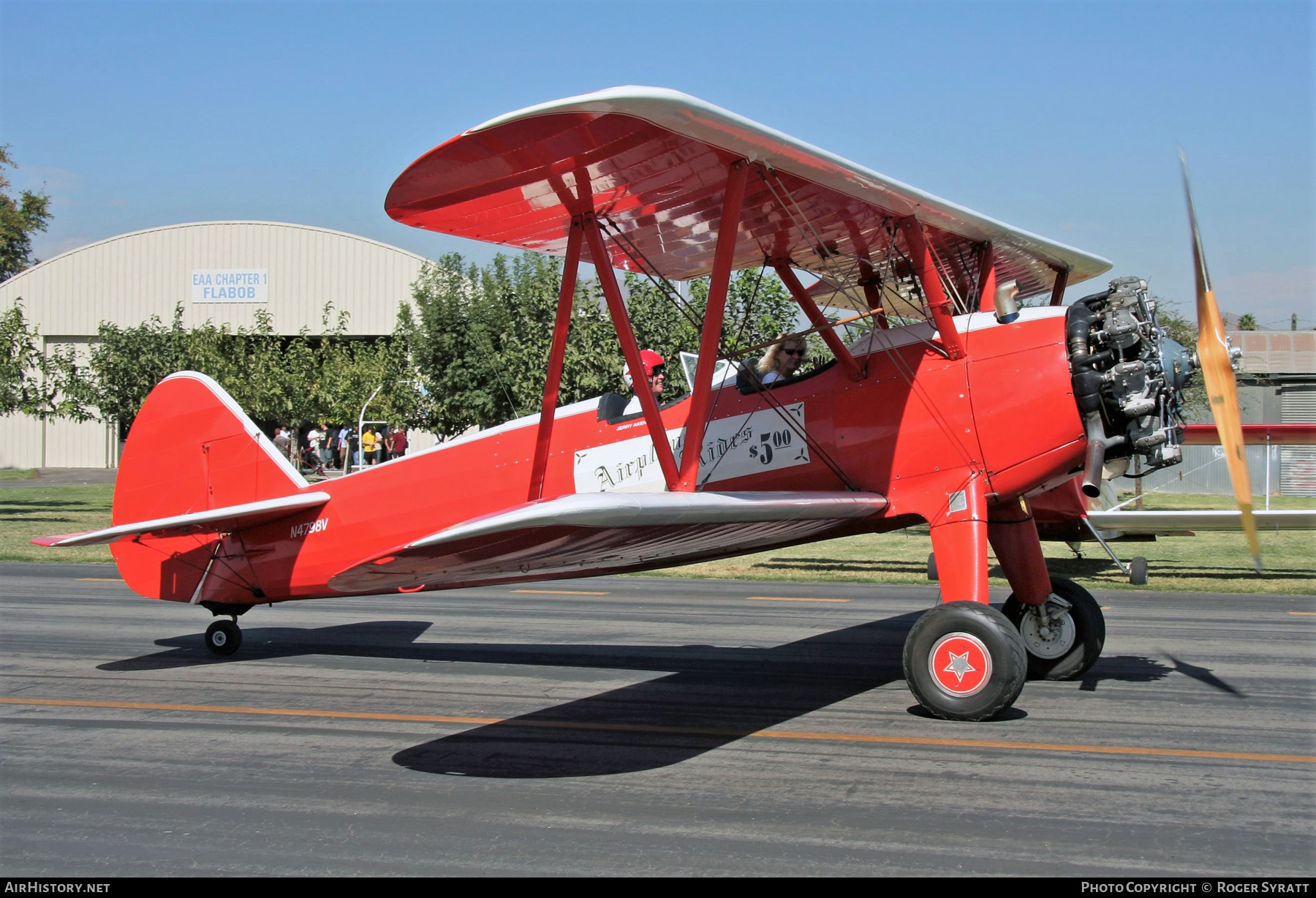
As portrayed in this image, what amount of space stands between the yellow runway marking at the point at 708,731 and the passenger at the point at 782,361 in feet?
8.33

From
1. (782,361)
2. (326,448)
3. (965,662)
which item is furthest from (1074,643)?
(326,448)

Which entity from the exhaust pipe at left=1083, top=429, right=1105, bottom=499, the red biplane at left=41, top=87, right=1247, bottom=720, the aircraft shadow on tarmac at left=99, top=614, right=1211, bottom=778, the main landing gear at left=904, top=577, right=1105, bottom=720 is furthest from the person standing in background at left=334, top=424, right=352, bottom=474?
the exhaust pipe at left=1083, top=429, right=1105, bottom=499

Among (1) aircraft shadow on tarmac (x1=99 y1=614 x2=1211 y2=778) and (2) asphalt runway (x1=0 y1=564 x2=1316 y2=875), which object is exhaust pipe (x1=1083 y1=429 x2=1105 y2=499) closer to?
(2) asphalt runway (x1=0 y1=564 x2=1316 y2=875)

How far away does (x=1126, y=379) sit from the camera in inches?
242

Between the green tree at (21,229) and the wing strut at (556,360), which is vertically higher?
the green tree at (21,229)

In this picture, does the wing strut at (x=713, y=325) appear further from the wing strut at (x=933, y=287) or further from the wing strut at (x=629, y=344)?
the wing strut at (x=933, y=287)

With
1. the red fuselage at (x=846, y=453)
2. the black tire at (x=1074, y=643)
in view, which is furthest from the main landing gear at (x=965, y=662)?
the black tire at (x=1074, y=643)

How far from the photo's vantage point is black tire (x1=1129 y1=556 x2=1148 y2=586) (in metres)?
13.3

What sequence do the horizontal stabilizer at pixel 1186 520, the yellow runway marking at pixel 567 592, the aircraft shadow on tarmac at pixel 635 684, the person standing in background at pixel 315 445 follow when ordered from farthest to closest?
the person standing in background at pixel 315 445
the horizontal stabilizer at pixel 1186 520
the yellow runway marking at pixel 567 592
the aircraft shadow on tarmac at pixel 635 684

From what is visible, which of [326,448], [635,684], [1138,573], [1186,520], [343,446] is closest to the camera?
[635,684]

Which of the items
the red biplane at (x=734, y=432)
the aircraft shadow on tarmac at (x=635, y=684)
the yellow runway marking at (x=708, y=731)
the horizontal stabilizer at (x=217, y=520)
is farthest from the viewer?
the horizontal stabilizer at (x=217, y=520)

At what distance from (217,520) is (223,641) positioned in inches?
49.2

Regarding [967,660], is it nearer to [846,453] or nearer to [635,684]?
[846,453]

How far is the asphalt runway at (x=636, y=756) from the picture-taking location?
13.4ft
